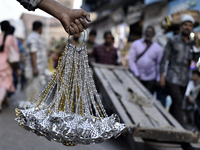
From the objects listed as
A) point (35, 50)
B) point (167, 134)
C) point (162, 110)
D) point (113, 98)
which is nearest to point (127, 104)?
point (113, 98)

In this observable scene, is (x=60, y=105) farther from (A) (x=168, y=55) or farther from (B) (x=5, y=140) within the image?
(A) (x=168, y=55)

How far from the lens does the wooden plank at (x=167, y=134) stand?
131 inches

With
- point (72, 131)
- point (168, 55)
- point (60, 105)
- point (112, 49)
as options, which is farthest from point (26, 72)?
point (72, 131)

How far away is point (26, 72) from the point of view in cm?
571

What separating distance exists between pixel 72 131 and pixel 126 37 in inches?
674

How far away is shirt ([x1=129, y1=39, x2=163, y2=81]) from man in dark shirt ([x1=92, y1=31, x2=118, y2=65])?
1.60 feet

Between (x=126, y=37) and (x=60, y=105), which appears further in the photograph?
(x=126, y=37)

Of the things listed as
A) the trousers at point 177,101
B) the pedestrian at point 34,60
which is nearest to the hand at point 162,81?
the trousers at point 177,101

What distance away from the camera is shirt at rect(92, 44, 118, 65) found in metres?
5.98

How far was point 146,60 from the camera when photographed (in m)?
5.66

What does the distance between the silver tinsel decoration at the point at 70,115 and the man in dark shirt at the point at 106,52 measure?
3.80 metres

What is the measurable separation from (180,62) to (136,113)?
1463 millimetres

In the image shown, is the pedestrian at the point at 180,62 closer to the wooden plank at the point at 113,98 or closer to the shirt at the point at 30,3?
the wooden plank at the point at 113,98

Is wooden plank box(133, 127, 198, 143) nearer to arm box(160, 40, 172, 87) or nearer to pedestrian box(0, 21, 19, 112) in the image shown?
arm box(160, 40, 172, 87)
